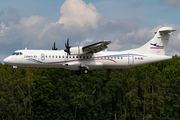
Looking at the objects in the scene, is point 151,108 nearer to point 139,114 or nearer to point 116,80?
point 139,114

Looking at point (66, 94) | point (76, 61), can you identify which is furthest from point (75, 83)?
point (76, 61)

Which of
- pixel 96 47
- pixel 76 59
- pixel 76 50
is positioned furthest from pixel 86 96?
pixel 96 47

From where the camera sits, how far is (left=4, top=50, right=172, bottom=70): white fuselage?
3033 centimetres

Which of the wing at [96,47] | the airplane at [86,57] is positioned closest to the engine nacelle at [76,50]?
the airplane at [86,57]

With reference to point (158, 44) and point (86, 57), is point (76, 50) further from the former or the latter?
point (158, 44)

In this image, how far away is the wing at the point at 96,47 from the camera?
96.0 ft

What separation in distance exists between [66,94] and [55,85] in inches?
164

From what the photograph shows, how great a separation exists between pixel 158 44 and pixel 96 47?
415 inches

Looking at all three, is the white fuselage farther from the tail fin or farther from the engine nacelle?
the tail fin

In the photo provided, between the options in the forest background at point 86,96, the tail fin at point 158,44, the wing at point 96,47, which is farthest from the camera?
the forest background at point 86,96

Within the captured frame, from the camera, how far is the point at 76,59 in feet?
103

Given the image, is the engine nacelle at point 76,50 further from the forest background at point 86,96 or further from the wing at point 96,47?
the forest background at point 86,96

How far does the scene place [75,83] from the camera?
63.8m

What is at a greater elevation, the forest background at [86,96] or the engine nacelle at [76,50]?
the engine nacelle at [76,50]
